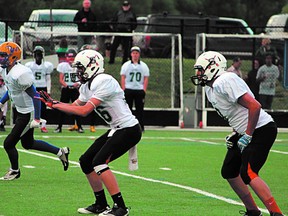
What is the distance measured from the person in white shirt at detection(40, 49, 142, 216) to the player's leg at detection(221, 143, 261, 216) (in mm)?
1017

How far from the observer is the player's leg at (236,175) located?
9.43m

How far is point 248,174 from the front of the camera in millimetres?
9055

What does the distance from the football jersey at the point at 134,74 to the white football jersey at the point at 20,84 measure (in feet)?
26.4

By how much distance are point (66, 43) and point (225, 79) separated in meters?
14.0

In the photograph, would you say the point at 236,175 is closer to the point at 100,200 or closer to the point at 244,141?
the point at 244,141

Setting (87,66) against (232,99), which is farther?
(87,66)

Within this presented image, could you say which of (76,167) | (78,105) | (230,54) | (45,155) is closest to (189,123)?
(230,54)

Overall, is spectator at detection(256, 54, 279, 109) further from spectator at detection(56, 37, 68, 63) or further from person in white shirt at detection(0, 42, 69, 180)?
person in white shirt at detection(0, 42, 69, 180)

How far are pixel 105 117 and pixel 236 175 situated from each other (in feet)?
5.04

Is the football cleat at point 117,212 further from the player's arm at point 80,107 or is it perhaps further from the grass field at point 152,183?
the player's arm at point 80,107

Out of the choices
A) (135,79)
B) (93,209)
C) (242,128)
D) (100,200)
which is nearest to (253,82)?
(135,79)

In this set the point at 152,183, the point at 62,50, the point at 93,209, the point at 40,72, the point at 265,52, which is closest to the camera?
the point at 93,209

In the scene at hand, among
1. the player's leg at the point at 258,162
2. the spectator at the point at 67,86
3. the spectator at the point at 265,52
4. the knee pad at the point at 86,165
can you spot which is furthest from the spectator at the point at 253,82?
the player's leg at the point at 258,162

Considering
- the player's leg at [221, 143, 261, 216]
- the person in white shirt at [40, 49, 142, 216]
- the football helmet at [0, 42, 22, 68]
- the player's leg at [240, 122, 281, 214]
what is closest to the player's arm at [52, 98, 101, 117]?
the person in white shirt at [40, 49, 142, 216]
